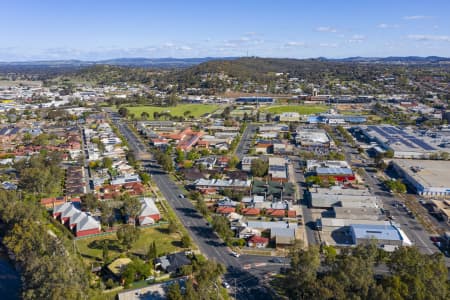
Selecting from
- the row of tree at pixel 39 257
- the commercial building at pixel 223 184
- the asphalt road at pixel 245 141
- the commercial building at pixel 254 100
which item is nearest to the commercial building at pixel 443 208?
the commercial building at pixel 223 184

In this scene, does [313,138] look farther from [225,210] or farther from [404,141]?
[225,210]

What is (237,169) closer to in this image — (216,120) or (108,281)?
(108,281)

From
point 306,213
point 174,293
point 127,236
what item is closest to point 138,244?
point 127,236

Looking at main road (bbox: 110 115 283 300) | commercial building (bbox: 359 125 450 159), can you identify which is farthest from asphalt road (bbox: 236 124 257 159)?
commercial building (bbox: 359 125 450 159)

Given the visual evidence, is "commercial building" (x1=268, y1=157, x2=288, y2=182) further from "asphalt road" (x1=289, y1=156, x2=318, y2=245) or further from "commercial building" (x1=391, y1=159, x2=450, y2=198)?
"commercial building" (x1=391, y1=159, x2=450, y2=198)

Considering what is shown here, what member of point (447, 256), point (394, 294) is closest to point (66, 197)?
point (394, 294)

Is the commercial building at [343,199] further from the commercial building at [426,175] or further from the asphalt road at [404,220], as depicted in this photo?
the commercial building at [426,175]
